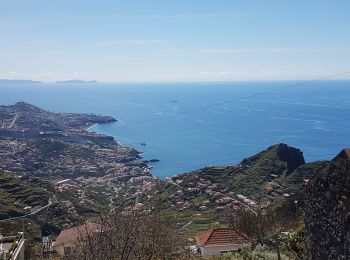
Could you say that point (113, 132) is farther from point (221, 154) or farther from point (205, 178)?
point (205, 178)

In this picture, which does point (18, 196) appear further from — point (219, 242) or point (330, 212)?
point (330, 212)

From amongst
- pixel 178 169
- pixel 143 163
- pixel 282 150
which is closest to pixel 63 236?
pixel 282 150

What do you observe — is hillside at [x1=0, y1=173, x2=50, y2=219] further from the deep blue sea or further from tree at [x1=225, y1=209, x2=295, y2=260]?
tree at [x1=225, y1=209, x2=295, y2=260]

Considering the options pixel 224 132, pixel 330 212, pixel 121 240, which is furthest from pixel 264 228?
pixel 224 132

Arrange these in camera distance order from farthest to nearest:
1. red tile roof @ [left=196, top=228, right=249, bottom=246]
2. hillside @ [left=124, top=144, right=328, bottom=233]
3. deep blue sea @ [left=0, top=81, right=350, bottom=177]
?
1. deep blue sea @ [left=0, top=81, right=350, bottom=177]
2. hillside @ [left=124, top=144, right=328, bottom=233]
3. red tile roof @ [left=196, top=228, right=249, bottom=246]

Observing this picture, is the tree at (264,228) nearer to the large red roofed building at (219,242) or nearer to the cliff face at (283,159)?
the large red roofed building at (219,242)

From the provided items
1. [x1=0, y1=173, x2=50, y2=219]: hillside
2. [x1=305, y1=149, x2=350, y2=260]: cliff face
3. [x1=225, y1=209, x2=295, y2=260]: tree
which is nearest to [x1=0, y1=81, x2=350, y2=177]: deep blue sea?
[x1=0, y1=173, x2=50, y2=219]: hillside
